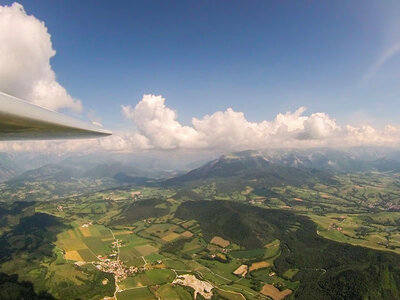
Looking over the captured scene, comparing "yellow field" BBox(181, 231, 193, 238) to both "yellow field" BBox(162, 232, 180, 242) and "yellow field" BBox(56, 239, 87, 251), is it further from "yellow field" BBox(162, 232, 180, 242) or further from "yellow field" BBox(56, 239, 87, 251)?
"yellow field" BBox(56, 239, 87, 251)

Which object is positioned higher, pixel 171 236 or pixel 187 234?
pixel 171 236

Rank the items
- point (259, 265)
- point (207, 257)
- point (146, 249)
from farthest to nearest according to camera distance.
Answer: point (146, 249) → point (207, 257) → point (259, 265)

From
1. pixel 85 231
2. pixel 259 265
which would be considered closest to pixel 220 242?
pixel 259 265

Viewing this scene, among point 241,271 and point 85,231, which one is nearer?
point 241,271

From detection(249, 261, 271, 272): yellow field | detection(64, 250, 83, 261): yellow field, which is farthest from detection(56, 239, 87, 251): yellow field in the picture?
detection(249, 261, 271, 272): yellow field

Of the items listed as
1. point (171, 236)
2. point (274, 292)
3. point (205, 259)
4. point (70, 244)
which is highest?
point (274, 292)

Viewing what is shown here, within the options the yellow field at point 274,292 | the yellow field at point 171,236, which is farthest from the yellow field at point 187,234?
the yellow field at point 274,292

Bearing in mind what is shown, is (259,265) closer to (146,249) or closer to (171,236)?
(146,249)
